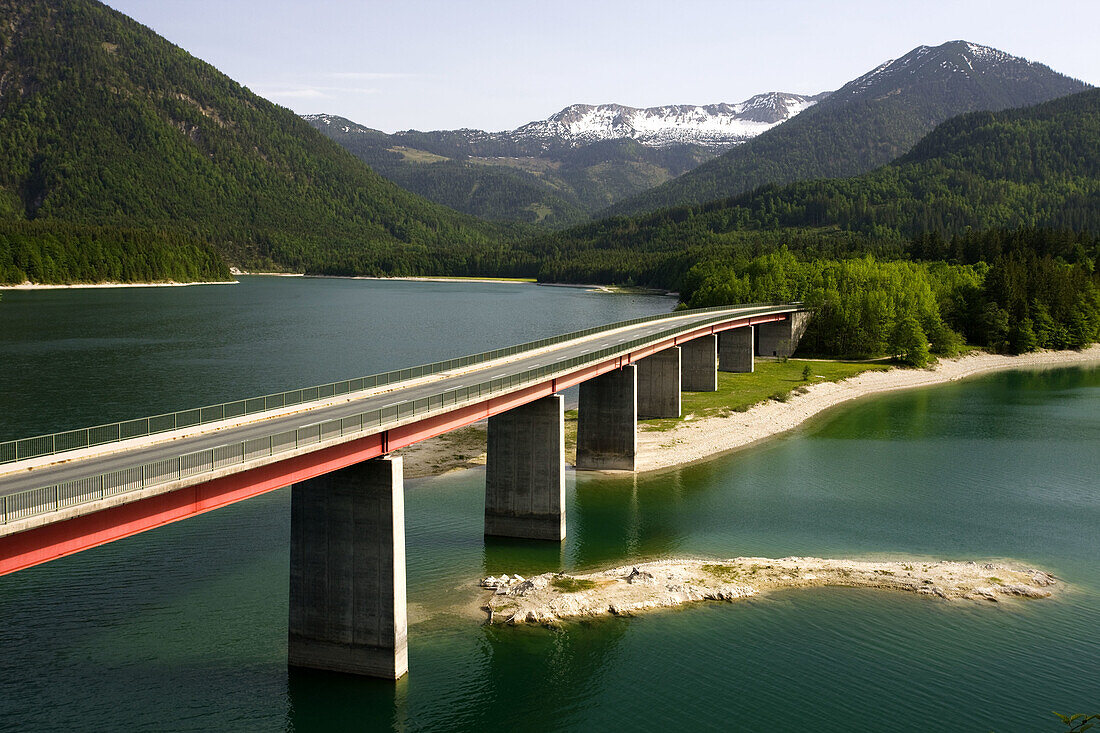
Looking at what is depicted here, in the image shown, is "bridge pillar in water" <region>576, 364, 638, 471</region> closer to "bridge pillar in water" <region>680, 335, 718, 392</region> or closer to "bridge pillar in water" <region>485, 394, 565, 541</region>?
"bridge pillar in water" <region>485, 394, 565, 541</region>

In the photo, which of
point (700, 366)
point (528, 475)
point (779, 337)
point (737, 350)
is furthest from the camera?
point (779, 337)

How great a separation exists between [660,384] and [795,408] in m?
19.1

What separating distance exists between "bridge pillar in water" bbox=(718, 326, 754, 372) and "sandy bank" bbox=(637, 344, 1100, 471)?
39.7 ft

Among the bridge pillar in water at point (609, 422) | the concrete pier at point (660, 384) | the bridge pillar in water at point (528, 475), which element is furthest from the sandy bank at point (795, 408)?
the bridge pillar in water at point (528, 475)

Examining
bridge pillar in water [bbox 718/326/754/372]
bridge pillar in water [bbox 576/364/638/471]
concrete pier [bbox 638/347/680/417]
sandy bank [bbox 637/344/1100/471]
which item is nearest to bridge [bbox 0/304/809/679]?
bridge pillar in water [bbox 576/364/638/471]

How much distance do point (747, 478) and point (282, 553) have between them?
36573 mm

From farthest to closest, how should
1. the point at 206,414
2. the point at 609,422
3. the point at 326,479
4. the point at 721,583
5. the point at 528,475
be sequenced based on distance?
1. the point at 609,422
2. the point at 528,475
3. the point at 721,583
4. the point at 206,414
5. the point at 326,479

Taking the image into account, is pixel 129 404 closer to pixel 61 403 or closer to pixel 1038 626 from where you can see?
pixel 61 403

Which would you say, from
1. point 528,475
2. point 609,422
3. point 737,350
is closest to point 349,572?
point 528,475

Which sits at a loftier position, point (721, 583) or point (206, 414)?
point (206, 414)

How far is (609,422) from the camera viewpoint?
2699 inches

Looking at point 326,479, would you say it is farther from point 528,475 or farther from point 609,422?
point 609,422

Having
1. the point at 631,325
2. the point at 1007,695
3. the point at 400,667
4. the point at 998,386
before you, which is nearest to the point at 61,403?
the point at 631,325

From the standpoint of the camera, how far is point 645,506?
59750mm
